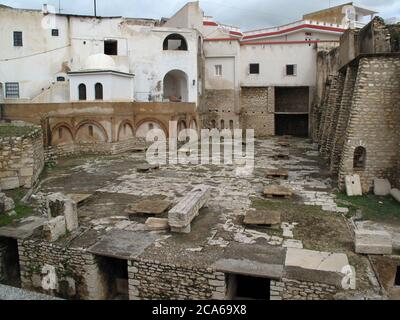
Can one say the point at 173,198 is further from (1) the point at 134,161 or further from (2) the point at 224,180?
(1) the point at 134,161

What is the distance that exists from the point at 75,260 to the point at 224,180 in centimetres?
699

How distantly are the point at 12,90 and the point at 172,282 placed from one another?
81.8 feet

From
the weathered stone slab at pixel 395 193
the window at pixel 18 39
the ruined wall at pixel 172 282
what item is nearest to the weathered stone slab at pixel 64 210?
the ruined wall at pixel 172 282

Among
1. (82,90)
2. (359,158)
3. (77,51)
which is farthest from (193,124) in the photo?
(359,158)

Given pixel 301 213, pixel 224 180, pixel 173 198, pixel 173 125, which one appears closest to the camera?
pixel 301 213

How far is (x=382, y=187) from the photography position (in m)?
11.7

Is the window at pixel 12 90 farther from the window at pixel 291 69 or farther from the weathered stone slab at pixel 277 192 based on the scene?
the weathered stone slab at pixel 277 192

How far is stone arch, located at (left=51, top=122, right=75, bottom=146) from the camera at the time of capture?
20.0m

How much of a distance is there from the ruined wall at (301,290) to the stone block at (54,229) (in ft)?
15.6

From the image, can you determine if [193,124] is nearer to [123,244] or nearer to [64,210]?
[64,210]

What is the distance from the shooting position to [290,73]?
30.0 meters

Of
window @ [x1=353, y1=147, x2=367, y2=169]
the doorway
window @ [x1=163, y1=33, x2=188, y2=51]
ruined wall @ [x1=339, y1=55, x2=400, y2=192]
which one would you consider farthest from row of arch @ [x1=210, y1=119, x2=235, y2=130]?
the doorway

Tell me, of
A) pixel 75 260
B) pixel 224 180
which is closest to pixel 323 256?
pixel 75 260

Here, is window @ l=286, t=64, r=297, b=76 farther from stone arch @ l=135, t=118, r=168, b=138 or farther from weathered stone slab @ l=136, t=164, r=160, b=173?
weathered stone slab @ l=136, t=164, r=160, b=173
